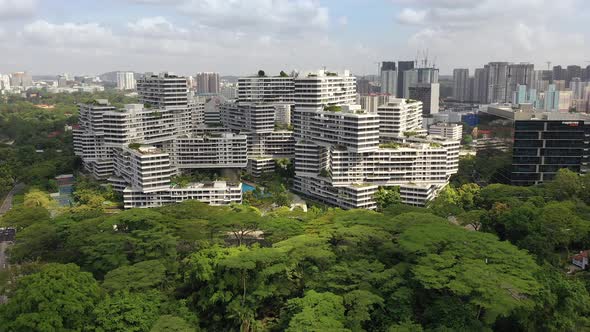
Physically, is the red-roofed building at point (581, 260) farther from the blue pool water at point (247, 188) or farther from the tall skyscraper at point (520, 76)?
the tall skyscraper at point (520, 76)

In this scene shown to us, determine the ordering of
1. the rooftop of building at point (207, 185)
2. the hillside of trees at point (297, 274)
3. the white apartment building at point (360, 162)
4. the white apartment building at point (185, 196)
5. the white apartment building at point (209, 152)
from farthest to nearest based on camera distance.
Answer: the white apartment building at point (209, 152)
the white apartment building at point (360, 162)
the rooftop of building at point (207, 185)
the white apartment building at point (185, 196)
the hillside of trees at point (297, 274)

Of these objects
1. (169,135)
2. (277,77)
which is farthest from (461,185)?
(169,135)

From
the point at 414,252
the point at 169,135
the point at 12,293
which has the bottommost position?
the point at 12,293

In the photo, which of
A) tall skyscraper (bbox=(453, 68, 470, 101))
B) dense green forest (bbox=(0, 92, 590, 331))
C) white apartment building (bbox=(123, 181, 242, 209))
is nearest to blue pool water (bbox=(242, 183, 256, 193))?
white apartment building (bbox=(123, 181, 242, 209))

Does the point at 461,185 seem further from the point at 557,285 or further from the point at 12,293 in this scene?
the point at 12,293

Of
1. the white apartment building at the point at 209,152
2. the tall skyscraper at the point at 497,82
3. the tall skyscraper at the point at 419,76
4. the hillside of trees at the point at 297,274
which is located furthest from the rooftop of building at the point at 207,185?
the tall skyscraper at the point at 497,82

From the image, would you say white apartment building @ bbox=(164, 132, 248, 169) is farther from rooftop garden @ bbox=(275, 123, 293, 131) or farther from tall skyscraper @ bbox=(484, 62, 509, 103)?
tall skyscraper @ bbox=(484, 62, 509, 103)
